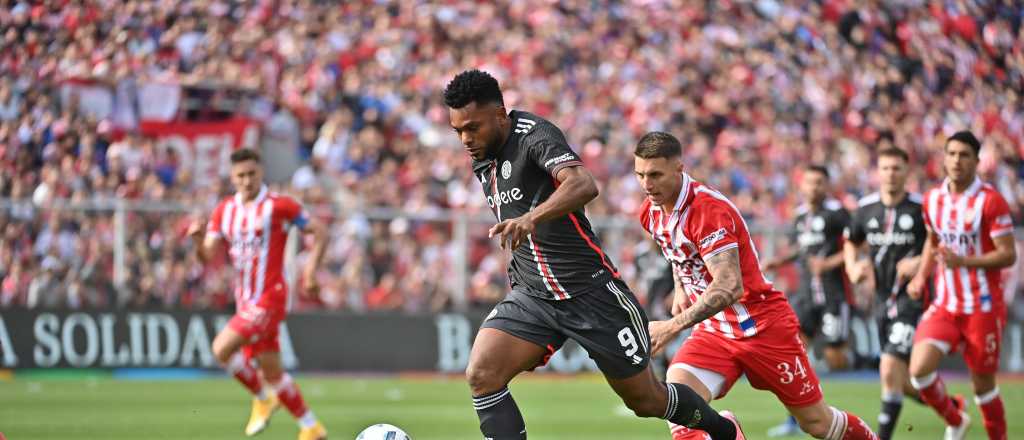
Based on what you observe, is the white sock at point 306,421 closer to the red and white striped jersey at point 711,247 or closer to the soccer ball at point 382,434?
the soccer ball at point 382,434

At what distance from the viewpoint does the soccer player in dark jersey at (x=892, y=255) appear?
1047cm

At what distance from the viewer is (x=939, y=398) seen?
10.0 m

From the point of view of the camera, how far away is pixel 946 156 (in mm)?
9781

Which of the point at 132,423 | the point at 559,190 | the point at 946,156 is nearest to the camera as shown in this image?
the point at 559,190

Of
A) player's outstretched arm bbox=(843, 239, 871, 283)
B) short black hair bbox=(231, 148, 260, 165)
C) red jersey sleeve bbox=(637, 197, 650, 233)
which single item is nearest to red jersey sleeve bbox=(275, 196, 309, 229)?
short black hair bbox=(231, 148, 260, 165)

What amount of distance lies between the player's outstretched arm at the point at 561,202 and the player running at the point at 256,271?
5.01 m

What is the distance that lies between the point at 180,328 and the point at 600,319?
1160cm

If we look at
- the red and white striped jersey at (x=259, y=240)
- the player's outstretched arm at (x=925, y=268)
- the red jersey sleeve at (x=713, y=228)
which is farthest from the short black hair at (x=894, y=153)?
the red and white striped jersey at (x=259, y=240)

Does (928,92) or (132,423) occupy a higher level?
(928,92)

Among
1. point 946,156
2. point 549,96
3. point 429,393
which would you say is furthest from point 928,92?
point 946,156

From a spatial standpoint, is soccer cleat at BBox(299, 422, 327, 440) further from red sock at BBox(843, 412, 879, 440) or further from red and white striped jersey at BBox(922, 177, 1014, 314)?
red and white striped jersey at BBox(922, 177, 1014, 314)

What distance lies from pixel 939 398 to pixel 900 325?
0.77 metres

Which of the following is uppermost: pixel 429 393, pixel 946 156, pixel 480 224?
pixel 946 156

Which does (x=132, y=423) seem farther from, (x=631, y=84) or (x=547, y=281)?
(x=631, y=84)
